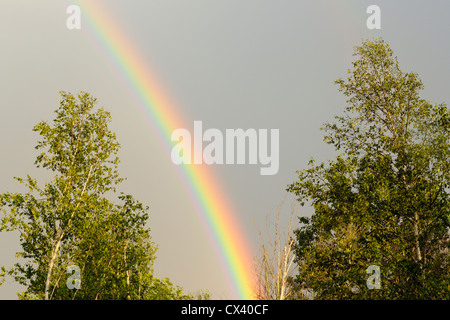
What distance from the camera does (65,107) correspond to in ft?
92.4

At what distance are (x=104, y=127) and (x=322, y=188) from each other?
14.5 meters

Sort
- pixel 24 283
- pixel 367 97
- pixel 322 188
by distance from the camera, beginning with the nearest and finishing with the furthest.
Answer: pixel 322 188 < pixel 367 97 < pixel 24 283

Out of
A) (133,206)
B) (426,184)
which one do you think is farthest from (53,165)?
(426,184)
